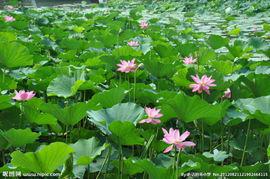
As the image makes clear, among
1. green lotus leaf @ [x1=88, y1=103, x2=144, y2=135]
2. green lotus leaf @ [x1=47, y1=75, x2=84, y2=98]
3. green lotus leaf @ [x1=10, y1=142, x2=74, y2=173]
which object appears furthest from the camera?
green lotus leaf @ [x1=47, y1=75, x2=84, y2=98]

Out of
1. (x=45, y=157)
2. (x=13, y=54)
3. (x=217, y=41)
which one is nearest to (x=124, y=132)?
(x=45, y=157)

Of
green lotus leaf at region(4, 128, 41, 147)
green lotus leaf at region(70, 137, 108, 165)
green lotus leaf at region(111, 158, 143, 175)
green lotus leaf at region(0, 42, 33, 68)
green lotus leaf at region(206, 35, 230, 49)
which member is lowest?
green lotus leaf at region(111, 158, 143, 175)

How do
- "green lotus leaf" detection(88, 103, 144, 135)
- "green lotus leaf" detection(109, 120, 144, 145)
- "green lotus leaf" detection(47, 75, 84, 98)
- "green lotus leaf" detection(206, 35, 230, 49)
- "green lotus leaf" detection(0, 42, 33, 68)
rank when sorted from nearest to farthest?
"green lotus leaf" detection(109, 120, 144, 145) → "green lotus leaf" detection(88, 103, 144, 135) → "green lotus leaf" detection(47, 75, 84, 98) → "green lotus leaf" detection(0, 42, 33, 68) → "green lotus leaf" detection(206, 35, 230, 49)

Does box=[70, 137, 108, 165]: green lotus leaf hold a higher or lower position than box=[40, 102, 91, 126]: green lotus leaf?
lower

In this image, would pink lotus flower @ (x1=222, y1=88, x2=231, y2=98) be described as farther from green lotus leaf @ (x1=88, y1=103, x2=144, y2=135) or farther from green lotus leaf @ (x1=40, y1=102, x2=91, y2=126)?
green lotus leaf @ (x1=40, y1=102, x2=91, y2=126)

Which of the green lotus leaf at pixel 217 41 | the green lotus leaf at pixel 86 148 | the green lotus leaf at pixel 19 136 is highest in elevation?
the green lotus leaf at pixel 217 41

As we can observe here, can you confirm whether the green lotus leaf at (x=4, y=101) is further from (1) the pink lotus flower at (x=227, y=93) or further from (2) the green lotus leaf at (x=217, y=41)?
(2) the green lotus leaf at (x=217, y=41)

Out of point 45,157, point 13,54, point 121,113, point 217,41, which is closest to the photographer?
point 45,157

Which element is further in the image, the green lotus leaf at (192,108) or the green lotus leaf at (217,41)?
the green lotus leaf at (217,41)

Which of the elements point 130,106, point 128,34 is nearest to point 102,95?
point 130,106

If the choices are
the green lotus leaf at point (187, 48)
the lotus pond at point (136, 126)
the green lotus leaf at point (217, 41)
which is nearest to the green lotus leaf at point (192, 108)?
the lotus pond at point (136, 126)

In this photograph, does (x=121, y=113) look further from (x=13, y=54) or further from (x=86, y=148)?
(x=13, y=54)

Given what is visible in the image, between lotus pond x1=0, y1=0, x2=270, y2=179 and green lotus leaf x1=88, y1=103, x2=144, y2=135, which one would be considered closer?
lotus pond x1=0, y1=0, x2=270, y2=179

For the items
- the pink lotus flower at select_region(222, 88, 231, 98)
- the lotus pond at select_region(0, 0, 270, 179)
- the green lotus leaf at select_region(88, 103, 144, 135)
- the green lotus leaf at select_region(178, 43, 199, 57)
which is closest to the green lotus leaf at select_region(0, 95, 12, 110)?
the lotus pond at select_region(0, 0, 270, 179)
